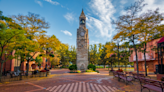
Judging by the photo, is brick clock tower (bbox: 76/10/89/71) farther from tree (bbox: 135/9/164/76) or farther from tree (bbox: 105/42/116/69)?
tree (bbox: 135/9/164/76)

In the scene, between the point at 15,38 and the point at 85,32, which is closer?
the point at 15,38

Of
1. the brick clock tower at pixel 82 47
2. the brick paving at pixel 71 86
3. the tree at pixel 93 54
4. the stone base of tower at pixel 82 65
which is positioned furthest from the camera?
the tree at pixel 93 54

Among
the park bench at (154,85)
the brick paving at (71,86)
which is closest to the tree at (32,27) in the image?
the brick paving at (71,86)

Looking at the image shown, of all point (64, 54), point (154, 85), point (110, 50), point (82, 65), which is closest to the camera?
point (154, 85)

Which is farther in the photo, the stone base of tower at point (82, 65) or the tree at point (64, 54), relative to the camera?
the tree at point (64, 54)

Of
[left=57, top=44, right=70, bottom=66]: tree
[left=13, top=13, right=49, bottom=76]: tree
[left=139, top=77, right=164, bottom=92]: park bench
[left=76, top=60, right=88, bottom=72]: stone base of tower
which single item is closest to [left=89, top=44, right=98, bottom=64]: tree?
[left=57, top=44, right=70, bottom=66]: tree

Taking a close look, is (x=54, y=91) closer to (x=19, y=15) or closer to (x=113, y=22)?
(x=113, y=22)

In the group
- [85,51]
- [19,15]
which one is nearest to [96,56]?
[85,51]

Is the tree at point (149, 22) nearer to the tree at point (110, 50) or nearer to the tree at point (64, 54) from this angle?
the tree at point (110, 50)

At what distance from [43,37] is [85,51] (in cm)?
1238

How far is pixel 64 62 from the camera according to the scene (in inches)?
1900

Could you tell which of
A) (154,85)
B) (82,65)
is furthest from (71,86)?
(82,65)

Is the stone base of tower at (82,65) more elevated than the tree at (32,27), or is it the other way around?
the tree at (32,27)

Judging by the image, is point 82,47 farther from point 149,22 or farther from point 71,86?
point 71,86
